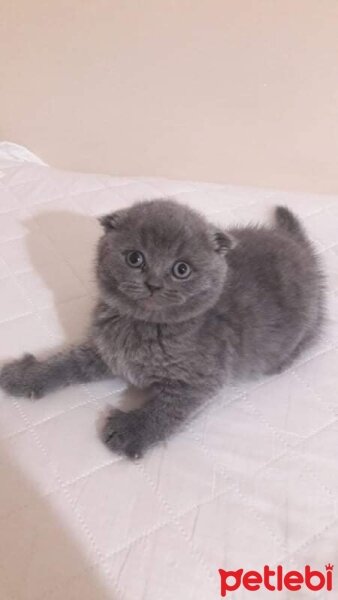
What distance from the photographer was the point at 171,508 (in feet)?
2.39

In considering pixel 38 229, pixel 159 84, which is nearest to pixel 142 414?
pixel 38 229

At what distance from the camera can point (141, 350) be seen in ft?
2.81

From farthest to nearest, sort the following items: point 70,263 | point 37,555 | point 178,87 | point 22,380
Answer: point 178,87, point 70,263, point 22,380, point 37,555

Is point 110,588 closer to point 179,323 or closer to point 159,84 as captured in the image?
point 179,323

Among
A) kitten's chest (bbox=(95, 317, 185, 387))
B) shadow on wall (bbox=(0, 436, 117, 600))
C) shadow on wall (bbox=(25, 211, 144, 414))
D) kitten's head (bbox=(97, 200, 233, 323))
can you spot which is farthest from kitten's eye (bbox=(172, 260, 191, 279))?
shadow on wall (bbox=(0, 436, 117, 600))

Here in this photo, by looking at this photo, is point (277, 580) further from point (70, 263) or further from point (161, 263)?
point (70, 263)

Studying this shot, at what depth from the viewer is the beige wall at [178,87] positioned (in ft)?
3.93

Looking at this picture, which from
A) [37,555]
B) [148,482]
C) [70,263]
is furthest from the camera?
[70,263]

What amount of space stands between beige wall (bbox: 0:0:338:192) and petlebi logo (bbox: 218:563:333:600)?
1.04m

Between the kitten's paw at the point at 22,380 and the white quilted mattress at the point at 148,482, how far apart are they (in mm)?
19

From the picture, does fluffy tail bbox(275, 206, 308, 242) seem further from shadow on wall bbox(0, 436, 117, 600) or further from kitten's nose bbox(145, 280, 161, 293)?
shadow on wall bbox(0, 436, 117, 600)

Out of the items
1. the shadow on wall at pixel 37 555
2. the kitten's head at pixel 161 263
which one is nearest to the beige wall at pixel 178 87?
the kitten's head at pixel 161 263

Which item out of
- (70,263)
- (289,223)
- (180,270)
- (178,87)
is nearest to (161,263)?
(180,270)

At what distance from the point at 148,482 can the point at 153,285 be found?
0.29m
